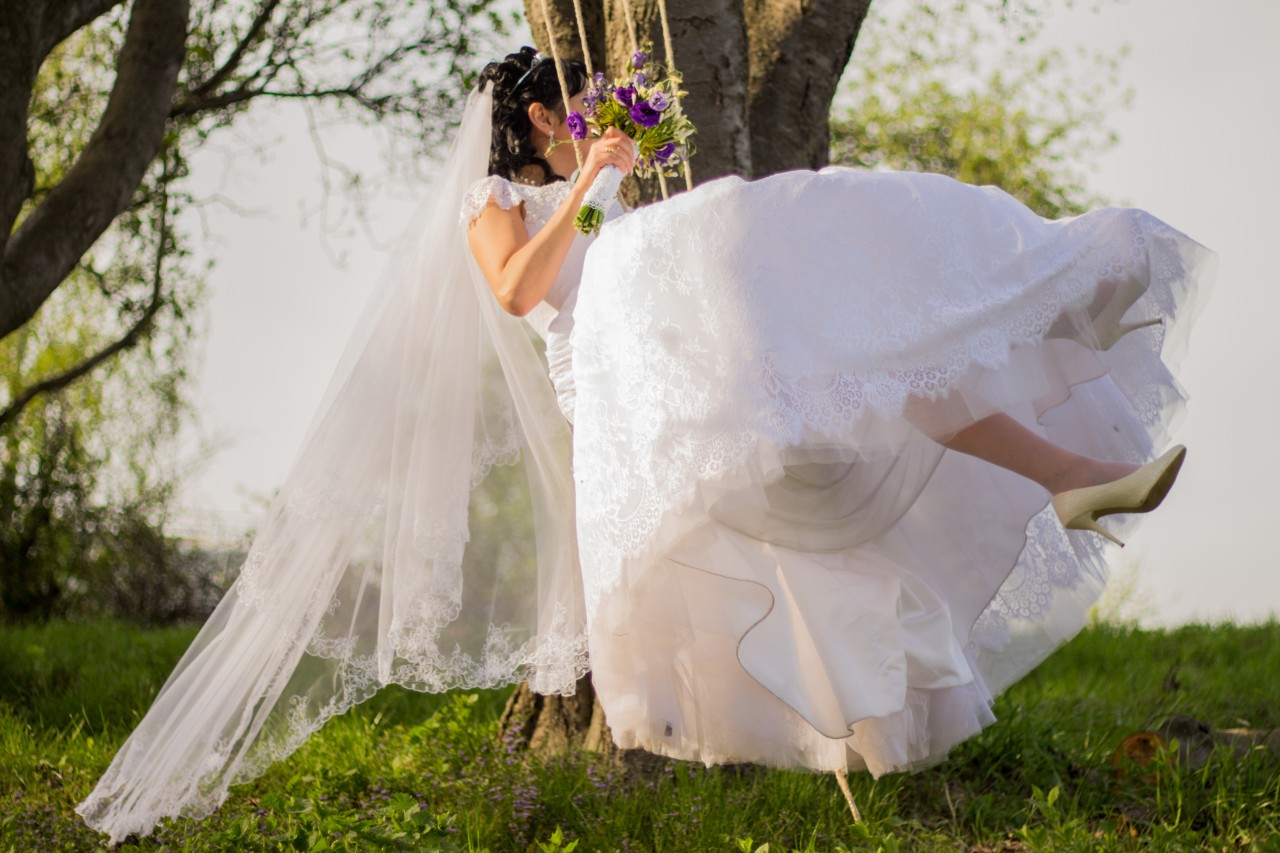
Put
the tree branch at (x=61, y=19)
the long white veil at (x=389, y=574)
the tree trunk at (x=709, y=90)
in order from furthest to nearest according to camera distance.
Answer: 1. the tree branch at (x=61, y=19)
2. the tree trunk at (x=709, y=90)
3. the long white veil at (x=389, y=574)

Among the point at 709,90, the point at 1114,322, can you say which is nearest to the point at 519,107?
the point at 709,90

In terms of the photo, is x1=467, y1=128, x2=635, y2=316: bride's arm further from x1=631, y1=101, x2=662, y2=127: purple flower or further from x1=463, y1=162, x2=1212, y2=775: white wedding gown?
x1=463, y1=162, x2=1212, y2=775: white wedding gown

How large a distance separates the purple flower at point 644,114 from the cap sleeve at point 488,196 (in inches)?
15.9

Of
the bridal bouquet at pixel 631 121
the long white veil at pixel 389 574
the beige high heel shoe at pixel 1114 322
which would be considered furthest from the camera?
the long white veil at pixel 389 574

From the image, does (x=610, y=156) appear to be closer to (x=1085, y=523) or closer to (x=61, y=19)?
(x=1085, y=523)

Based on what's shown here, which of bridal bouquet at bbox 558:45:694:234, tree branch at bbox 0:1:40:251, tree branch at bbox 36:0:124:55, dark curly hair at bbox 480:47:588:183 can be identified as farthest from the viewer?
tree branch at bbox 36:0:124:55

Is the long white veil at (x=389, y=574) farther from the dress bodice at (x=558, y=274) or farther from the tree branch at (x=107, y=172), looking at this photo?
the tree branch at (x=107, y=172)

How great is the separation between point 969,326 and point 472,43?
4951mm

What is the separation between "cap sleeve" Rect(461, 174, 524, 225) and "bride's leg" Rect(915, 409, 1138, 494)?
131cm

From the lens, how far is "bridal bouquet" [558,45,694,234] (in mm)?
2949

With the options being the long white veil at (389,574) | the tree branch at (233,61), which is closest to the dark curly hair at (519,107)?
the long white veil at (389,574)

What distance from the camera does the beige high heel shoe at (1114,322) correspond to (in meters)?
2.68

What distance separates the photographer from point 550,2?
420 centimetres

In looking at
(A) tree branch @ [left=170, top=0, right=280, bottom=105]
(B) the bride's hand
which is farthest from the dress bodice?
(A) tree branch @ [left=170, top=0, right=280, bottom=105]
